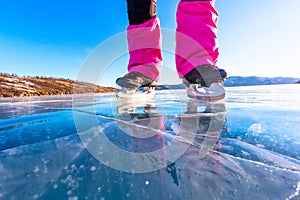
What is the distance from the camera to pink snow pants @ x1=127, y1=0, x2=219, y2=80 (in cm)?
119

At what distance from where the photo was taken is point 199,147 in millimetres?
448

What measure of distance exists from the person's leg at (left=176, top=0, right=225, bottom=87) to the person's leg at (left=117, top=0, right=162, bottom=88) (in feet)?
0.91

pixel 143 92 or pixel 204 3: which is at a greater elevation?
pixel 204 3

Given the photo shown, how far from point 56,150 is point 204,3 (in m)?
1.33

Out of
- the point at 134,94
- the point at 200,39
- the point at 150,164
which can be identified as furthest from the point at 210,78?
the point at 150,164

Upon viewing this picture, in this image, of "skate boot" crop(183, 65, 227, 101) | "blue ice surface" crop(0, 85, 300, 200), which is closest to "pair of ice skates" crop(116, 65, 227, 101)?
"skate boot" crop(183, 65, 227, 101)

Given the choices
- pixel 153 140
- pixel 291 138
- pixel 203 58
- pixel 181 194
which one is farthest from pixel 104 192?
pixel 203 58

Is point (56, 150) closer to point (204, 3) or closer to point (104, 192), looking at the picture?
point (104, 192)

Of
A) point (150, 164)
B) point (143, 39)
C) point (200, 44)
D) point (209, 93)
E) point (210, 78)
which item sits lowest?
point (150, 164)

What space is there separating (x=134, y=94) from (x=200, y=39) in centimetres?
78

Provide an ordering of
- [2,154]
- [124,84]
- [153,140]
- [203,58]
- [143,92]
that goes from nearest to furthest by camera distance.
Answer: [2,154], [153,140], [203,58], [124,84], [143,92]

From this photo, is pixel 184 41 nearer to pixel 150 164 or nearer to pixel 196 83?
pixel 196 83

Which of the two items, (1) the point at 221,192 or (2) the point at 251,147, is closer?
(1) the point at 221,192

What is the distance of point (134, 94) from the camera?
162 centimetres
